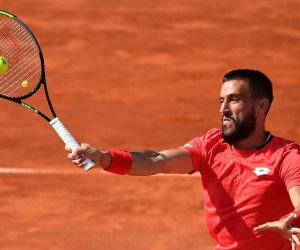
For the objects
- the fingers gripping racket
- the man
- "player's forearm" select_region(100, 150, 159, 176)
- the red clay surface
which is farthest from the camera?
the fingers gripping racket

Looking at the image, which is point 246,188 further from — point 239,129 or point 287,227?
point 287,227

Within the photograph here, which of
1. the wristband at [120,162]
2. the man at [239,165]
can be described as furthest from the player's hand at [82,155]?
the wristband at [120,162]

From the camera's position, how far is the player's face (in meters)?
7.27

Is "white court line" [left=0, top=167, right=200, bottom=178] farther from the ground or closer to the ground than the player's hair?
closer to the ground

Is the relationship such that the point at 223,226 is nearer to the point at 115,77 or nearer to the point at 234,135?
the point at 234,135

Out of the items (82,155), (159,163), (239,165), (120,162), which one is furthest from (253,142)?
(82,155)

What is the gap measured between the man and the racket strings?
4.74 metres

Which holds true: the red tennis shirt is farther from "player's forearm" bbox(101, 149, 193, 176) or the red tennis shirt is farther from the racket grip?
the racket grip

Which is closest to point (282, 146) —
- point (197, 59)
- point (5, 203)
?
point (5, 203)

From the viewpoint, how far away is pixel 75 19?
57.1 feet

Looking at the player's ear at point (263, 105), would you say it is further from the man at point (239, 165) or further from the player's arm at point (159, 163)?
the player's arm at point (159, 163)

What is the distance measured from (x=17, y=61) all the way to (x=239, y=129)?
7462 millimetres

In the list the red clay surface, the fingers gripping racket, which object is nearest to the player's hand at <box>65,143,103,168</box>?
the red clay surface

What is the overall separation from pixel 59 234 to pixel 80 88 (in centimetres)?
443
